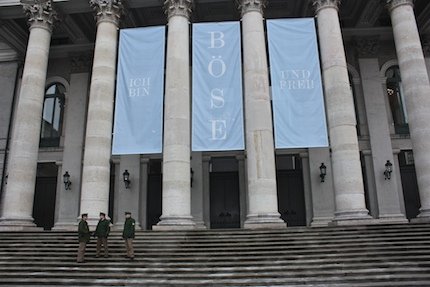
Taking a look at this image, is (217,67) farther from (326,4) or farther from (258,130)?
(326,4)

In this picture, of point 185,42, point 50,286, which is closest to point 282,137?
point 185,42

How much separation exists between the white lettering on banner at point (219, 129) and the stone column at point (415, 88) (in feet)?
28.9

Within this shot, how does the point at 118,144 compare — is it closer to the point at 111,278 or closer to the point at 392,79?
the point at 111,278

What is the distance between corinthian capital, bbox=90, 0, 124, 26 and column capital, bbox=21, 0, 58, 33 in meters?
2.37

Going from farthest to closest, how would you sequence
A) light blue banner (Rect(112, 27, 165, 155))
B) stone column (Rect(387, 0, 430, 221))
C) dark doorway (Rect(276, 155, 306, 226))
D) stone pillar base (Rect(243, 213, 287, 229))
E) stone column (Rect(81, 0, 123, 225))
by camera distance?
dark doorway (Rect(276, 155, 306, 226))
light blue banner (Rect(112, 27, 165, 155))
stone column (Rect(387, 0, 430, 221))
stone column (Rect(81, 0, 123, 225))
stone pillar base (Rect(243, 213, 287, 229))

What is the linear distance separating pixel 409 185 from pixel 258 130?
38.6 ft

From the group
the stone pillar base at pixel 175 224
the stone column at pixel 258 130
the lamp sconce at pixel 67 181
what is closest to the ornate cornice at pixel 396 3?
the stone column at pixel 258 130

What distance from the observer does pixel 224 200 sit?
966 inches

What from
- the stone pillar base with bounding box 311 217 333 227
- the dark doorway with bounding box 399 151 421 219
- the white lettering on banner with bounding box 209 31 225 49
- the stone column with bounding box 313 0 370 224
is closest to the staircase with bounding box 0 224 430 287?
the stone column with bounding box 313 0 370 224

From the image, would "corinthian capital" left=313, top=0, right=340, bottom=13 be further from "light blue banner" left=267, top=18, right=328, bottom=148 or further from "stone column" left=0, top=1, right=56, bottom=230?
"stone column" left=0, top=1, right=56, bottom=230

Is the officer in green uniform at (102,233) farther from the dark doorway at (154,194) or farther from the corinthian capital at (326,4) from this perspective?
the corinthian capital at (326,4)

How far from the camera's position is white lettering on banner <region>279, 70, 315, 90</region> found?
1861 centimetres

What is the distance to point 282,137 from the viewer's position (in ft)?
58.7

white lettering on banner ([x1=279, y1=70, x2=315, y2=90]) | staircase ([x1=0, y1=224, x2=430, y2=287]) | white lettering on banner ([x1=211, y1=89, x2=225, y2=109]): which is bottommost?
staircase ([x1=0, y1=224, x2=430, y2=287])
